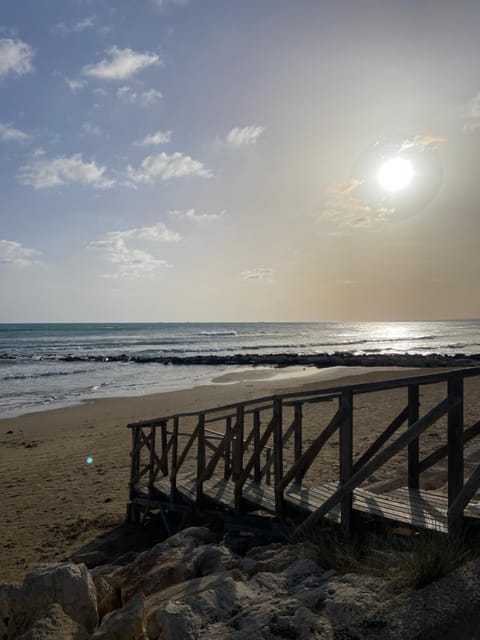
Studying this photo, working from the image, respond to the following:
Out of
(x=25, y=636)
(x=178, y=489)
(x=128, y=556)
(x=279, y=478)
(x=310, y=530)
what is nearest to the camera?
(x=25, y=636)

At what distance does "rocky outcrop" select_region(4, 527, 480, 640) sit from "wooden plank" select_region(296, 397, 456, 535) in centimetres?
37

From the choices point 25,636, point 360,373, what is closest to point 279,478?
point 25,636

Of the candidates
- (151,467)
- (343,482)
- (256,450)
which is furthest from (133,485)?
(343,482)

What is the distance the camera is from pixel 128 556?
6.38 meters

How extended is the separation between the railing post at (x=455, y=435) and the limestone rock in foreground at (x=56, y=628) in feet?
10.3

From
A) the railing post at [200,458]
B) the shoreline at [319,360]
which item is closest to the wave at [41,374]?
the shoreline at [319,360]

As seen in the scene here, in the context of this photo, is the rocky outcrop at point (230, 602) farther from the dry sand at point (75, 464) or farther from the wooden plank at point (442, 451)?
the dry sand at point (75, 464)

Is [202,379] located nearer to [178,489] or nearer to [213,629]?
[178,489]

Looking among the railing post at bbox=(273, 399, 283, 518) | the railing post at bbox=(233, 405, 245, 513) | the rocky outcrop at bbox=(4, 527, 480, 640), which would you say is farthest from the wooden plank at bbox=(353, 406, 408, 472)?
the railing post at bbox=(233, 405, 245, 513)

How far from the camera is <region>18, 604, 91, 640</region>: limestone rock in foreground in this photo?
3.47 metres

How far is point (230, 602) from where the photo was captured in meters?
3.49

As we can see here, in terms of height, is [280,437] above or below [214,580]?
above

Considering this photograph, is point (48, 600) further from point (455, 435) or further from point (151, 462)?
point (151, 462)

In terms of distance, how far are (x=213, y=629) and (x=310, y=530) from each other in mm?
1803
